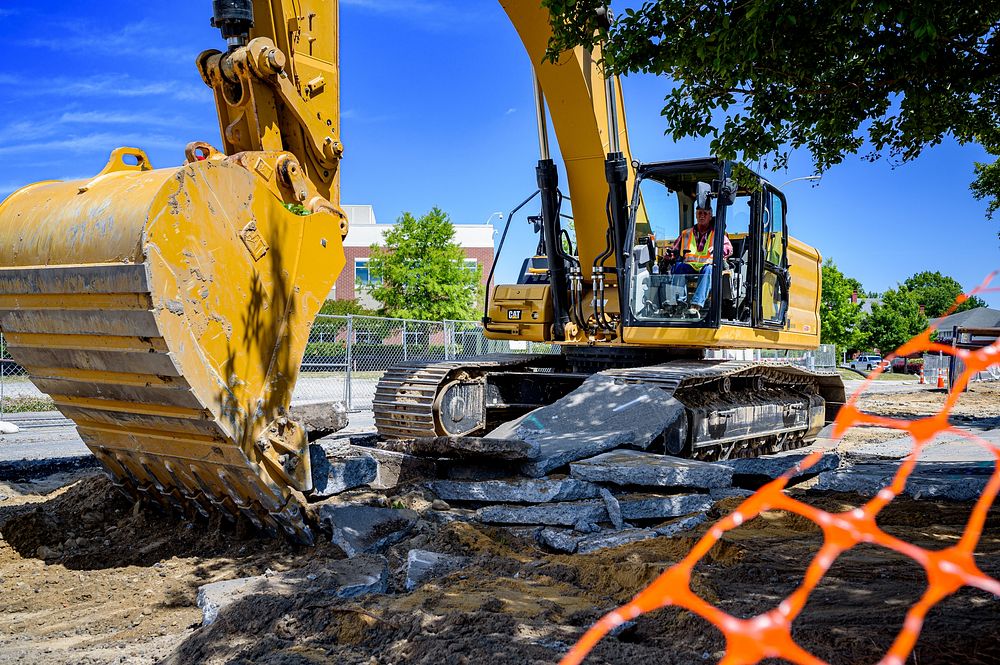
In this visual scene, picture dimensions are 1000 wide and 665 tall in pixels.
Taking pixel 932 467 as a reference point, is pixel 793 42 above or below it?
above

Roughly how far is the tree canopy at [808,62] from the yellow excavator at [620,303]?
1.46m

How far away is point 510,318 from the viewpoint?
10.1 meters

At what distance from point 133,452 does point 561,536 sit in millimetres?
2813

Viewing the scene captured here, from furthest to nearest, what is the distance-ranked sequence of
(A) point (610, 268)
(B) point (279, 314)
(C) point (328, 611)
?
1. (A) point (610, 268)
2. (B) point (279, 314)
3. (C) point (328, 611)

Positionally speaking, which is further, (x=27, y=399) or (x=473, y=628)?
(x=27, y=399)

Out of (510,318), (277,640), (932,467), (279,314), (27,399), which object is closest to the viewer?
(277,640)

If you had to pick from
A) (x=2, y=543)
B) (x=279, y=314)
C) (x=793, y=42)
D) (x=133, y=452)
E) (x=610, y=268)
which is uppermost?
(x=793, y=42)

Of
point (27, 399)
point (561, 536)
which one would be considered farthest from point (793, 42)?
point (27, 399)

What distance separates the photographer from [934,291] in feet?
195

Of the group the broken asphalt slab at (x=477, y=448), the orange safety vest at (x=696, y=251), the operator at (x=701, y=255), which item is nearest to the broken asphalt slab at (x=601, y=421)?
the broken asphalt slab at (x=477, y=448)

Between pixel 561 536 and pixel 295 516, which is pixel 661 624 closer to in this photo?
pixel 561 536

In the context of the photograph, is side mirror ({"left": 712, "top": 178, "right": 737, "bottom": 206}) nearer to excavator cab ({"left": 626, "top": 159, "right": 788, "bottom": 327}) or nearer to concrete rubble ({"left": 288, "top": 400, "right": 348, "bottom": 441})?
excavator cab ({"left": 626, "top": 159, "right": 788, "bottom": 327})

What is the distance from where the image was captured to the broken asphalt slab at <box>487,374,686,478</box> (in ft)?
25.0

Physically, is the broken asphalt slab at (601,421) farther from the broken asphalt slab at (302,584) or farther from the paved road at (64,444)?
the paved road at (64,444)
